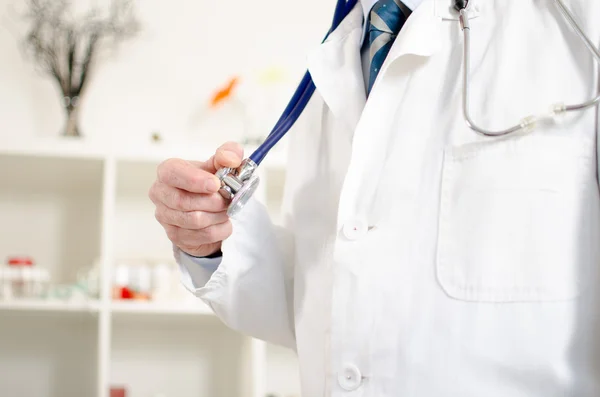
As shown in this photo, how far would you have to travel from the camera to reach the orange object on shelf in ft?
7.27

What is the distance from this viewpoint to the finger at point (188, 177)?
2.47ft

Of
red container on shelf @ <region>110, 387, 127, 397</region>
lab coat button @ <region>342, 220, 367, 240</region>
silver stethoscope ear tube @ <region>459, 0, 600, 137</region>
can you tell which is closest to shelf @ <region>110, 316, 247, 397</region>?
red container on shelf @ <region>110, 387, 127, 397</region>

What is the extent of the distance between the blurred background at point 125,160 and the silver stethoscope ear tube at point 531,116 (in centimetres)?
126

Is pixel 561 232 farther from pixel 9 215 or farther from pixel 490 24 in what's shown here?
pixel 9 215

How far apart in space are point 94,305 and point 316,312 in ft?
3.70

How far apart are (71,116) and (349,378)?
1.62 m

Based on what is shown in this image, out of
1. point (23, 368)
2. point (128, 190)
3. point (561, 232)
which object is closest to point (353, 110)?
point (561, 232)

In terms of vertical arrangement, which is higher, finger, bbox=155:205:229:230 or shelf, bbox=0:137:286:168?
shelf, bbox=0:137:286:168

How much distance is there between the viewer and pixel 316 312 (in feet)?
2.96

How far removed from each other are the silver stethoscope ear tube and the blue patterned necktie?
12 cm

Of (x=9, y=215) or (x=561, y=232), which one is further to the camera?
(x=9, y=215)

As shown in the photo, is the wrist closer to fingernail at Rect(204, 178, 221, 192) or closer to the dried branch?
fingernail at Rect(204, 178, 221, 192)

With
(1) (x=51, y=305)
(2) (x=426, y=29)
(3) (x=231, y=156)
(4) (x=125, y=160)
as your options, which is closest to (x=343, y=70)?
(2) (x=426, y=29)

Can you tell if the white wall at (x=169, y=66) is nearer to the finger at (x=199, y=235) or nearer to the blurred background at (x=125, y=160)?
the blurred background at (x=125, y=160)
